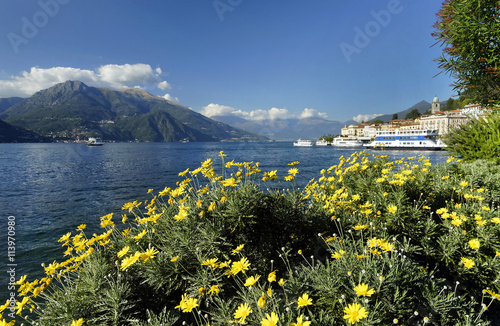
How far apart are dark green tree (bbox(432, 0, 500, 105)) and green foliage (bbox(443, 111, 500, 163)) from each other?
884 millimetres

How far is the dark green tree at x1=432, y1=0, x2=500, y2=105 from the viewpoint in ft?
20.6

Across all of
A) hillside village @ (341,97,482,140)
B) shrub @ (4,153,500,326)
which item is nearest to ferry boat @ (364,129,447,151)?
hillside village @ (341,97,482,140)

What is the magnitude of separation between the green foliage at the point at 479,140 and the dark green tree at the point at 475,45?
884mm

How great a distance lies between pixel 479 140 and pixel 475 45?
3.76 meters

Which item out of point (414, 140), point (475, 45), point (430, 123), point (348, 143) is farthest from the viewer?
point (348, 143)

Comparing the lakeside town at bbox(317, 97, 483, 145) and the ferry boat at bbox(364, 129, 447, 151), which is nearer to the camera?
the ferry boat at bbox(364, 129, 447, 151)

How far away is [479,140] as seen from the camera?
27.6 feet

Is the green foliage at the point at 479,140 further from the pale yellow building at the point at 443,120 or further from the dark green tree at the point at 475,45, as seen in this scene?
the pale yellow building at the point at 443,120

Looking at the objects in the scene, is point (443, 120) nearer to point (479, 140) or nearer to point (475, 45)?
point (479, 140)

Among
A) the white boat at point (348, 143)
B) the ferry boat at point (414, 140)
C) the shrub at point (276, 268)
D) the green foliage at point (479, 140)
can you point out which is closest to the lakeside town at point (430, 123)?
the ferry boat at point (414, 140)

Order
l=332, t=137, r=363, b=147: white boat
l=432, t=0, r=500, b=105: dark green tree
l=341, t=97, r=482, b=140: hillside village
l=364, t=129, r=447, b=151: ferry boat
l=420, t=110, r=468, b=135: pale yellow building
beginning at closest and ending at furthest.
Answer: l=432, t=0, r=500, b=105: dark green tree < l=364, t=129, r=447, b=151: ferry boat < l=420, t=110, r=468, b=135: pale yellow building < l=341, t=97, r=482, b=140: hillside village < l=332, t=137, r=363, b=147: white boat

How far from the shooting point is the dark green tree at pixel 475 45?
6.28 meters

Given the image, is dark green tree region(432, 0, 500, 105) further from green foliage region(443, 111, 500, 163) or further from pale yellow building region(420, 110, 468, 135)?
pale yellow building region(420, 110, 468, 135)

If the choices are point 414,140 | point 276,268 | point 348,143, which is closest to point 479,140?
point 276,268
